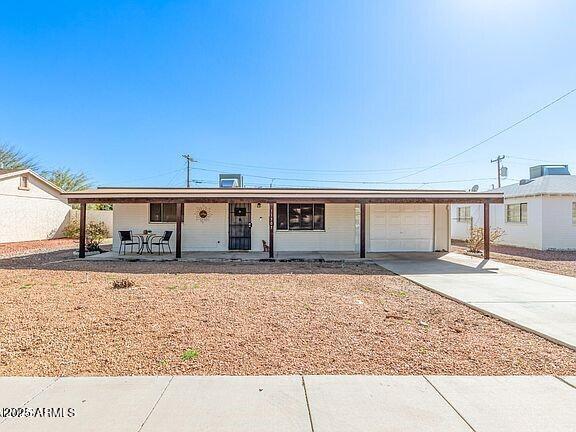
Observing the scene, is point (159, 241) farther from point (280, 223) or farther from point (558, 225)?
point (558, 225)

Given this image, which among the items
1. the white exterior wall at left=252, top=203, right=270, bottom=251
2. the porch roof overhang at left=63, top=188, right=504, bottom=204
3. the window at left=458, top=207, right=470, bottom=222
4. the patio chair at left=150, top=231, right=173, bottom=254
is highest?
the porch roof overhang at left=63, top=188, right=504, bottom=204

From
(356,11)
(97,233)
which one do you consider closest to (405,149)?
(356,11)

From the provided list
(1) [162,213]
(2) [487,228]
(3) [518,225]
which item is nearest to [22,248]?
(1) [162,213]

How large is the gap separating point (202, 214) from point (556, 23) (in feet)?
46.0

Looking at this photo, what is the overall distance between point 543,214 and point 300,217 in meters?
10.9

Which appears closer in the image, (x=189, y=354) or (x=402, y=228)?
(x=189, y=354)

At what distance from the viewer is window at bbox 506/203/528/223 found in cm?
1633

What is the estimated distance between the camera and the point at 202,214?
1354cm

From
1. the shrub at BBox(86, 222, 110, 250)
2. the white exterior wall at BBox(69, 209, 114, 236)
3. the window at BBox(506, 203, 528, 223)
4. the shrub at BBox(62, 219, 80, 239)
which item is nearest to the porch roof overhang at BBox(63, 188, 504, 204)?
the shrub at BBox(86, 222, 110, 250)

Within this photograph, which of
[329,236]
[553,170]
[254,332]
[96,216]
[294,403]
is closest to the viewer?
[294,403]

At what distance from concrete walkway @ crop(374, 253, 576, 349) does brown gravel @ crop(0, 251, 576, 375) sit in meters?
0.42

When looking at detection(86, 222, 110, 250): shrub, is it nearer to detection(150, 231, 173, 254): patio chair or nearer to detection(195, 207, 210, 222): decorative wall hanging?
detection(150, 231, 173, 254): patio chair

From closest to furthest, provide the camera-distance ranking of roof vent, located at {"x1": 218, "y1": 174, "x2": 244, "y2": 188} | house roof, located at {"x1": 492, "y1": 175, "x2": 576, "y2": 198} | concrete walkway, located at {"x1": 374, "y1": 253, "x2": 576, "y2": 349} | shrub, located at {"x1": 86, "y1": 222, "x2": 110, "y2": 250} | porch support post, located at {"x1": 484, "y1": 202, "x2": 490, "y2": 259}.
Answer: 1. concrete walkway, located at {"x1": 374, "y1": 253, "x2": 576, "y2": 349}
2. porch support post, located at {"x1": 484, "y1": 202, "x2": 490, "y2": 259}
3. house roof, located at {"x1": 492, "y1": 175, "x2": 576, "y2": 198}
4. shrub, located at {"x1": 86, "y1": 222, "x2": 110, "y2": 250}
5. roof vent, located at {"x1": 218, "y1": 174, "x2": 244, "y2": 188}

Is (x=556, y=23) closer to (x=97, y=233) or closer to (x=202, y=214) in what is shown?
(x=202, y=214)
